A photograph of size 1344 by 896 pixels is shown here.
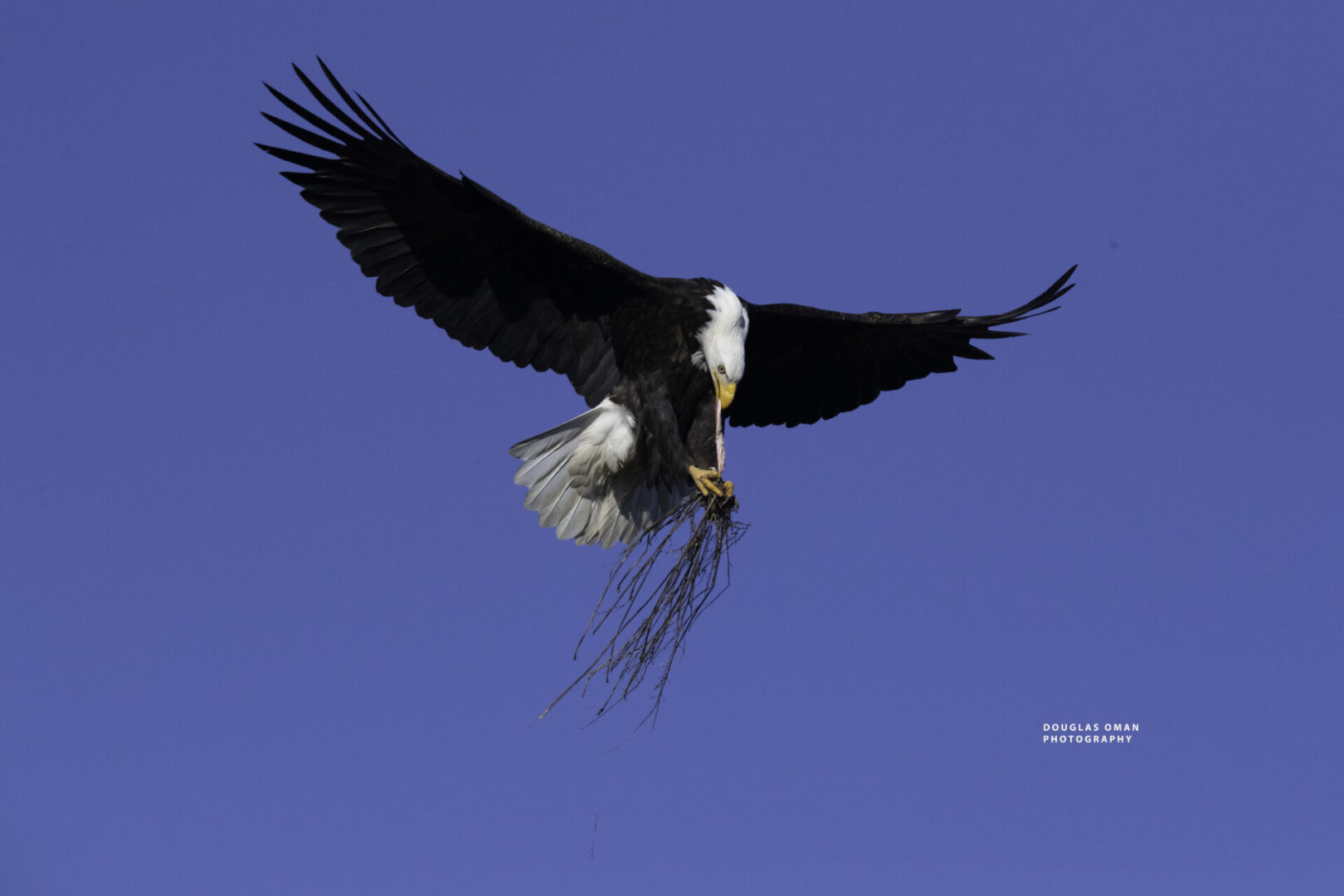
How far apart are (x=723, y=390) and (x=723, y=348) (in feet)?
0.48

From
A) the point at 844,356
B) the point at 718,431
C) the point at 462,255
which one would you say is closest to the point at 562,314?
the point at 462,255

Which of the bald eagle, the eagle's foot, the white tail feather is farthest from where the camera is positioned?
the white tail feather

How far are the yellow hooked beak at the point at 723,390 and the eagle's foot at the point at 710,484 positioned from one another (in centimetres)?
30

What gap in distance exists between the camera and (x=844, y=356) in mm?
6297

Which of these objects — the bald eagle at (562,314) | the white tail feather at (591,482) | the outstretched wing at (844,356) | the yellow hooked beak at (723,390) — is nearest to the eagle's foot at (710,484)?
the bald eagle at (562,314)

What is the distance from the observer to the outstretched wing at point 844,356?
240 inches

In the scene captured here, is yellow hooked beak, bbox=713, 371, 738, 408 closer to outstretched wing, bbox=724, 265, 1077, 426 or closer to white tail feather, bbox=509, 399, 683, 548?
white tail feather, bbox=509, 399, 683, 548

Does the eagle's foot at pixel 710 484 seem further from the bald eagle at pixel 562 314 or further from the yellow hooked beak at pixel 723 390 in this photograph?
the yellow hooked beak at pixel 723 390

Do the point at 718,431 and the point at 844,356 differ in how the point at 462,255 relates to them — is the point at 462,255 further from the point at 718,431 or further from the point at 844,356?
the point at 844,356

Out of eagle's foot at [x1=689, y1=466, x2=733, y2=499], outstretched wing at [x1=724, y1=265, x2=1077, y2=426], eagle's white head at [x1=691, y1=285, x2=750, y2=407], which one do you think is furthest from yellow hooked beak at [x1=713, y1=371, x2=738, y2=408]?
outstretched wing at [x1=724, y1=265, x2=1077, y2=426]

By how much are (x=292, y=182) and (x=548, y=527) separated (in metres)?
1.57

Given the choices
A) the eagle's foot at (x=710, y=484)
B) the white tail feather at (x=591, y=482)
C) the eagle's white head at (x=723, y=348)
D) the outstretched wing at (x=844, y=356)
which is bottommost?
the eagle's foot at (x=710, y=484)

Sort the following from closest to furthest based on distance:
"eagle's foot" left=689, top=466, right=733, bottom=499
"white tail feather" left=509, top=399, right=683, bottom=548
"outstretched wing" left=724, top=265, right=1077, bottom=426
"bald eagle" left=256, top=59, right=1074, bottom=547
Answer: "eagle's foot" left=689, top=466, right=733, bottom=499, "bald eagle" left=256, top=59, right=1074, bottom=547, "white tail feather" left=509, top=399, right=683, bottom=548, "outstretched wing" left=724, top=265, right=1077, bottom=426

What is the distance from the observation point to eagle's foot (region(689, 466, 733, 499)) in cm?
488
